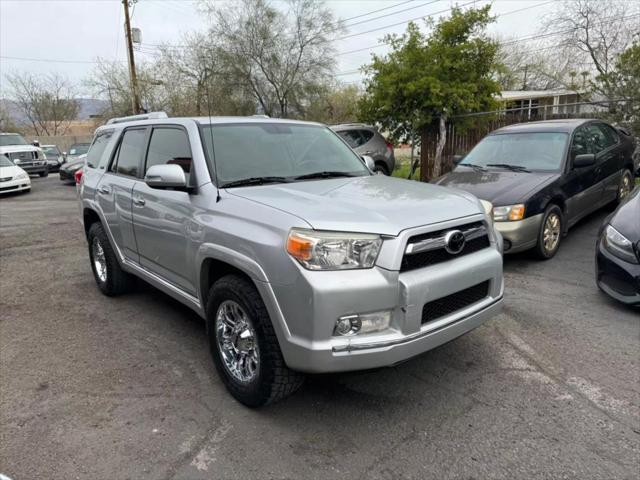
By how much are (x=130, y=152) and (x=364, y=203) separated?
279cm

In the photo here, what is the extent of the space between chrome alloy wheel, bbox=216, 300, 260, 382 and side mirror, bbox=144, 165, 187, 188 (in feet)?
2.92

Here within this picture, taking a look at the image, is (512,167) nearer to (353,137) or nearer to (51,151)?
(353,137)

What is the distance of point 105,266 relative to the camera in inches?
203

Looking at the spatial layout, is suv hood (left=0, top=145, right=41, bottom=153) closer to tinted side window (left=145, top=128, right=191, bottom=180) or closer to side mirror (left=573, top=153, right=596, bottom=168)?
tinted side window (left=145, top=128, right=191, bottom=180)

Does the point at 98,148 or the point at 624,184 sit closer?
the point at 98,148

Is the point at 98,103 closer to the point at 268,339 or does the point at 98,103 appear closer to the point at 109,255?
the point at 109,255

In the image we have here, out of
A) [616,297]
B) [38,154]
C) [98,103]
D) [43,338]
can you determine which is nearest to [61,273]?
[43,338]

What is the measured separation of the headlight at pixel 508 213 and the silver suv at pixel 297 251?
2.15 m

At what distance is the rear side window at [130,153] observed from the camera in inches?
174

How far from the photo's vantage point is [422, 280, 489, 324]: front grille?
2.73 metres

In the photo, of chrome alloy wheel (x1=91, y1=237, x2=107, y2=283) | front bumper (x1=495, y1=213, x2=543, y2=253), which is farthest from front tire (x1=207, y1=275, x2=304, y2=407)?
front bumper (x1=495, y1=213, x2=543, y2=253)

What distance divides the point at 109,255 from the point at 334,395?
3.04 metres

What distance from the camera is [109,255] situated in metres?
4.98

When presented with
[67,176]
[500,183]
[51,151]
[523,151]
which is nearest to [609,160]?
[523,151]
